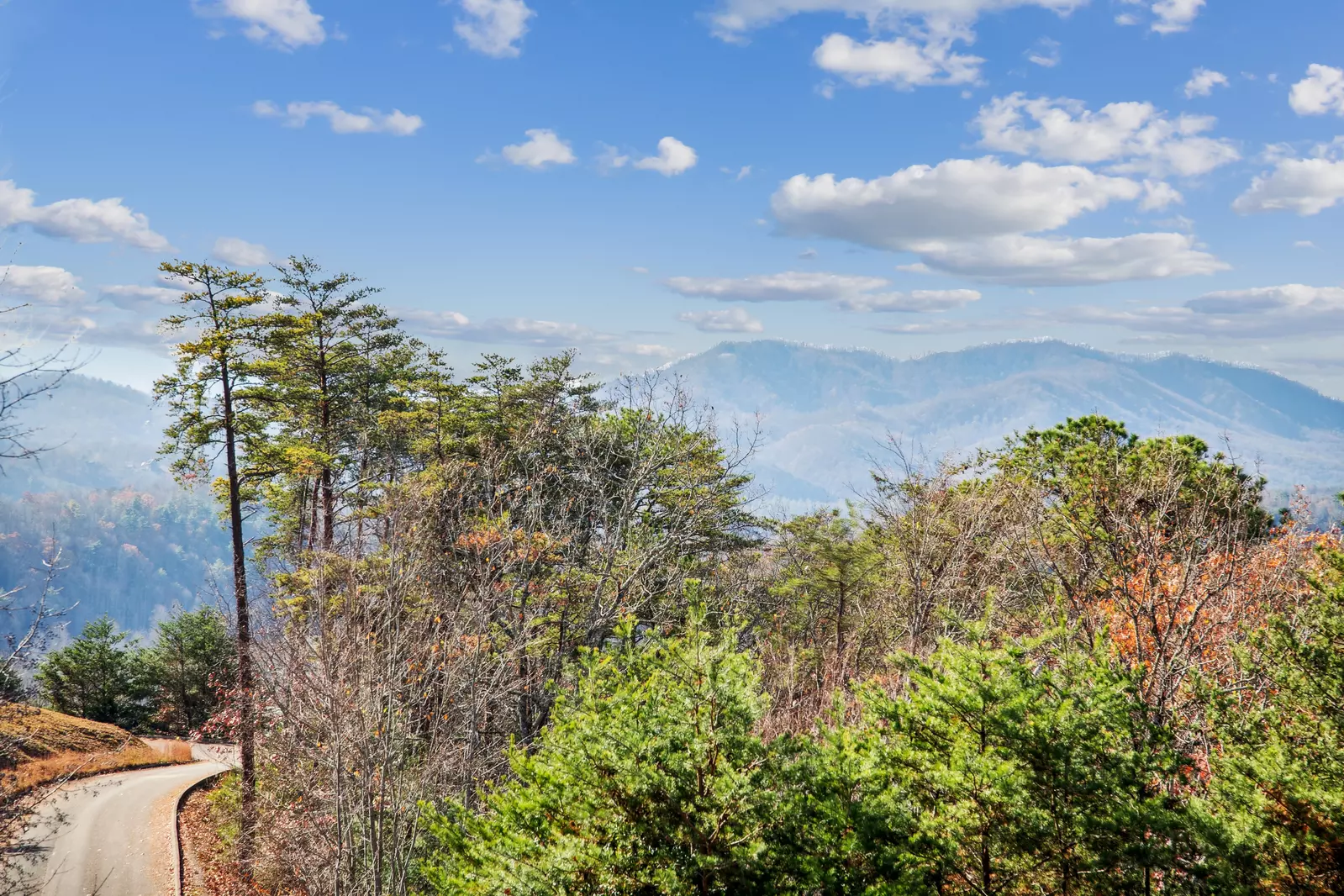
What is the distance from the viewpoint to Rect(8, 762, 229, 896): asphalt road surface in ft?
56.9

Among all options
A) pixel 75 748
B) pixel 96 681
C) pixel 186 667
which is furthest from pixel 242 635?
pixel 96 681

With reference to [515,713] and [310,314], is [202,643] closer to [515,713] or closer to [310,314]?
[310,314]

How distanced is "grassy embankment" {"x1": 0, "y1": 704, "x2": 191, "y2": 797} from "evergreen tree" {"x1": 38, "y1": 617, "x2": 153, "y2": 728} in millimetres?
4566

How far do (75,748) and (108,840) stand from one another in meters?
8.17

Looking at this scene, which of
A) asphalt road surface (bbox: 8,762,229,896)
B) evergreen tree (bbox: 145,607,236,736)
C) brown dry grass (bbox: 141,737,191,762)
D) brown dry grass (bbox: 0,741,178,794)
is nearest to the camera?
asphalt road surface (bbox: 8,762,229,896)

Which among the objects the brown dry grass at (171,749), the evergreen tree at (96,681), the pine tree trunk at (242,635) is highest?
the pine tree trunk at (242,635)

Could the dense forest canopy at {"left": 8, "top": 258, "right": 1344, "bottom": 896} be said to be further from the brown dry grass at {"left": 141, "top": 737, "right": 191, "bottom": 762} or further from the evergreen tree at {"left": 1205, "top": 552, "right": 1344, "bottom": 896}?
the brown dry grass at {"left": 141, "top": 737, "right": 191, "bottom": 762}

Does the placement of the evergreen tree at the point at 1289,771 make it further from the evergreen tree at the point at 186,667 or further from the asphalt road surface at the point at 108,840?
Answer: the evergreen tree at the point at 186,667

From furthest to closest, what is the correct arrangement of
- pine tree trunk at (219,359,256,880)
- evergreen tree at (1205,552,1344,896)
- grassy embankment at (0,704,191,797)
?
grassy embankment at (0,704,191,797), pine tree trunk at (219,359,256,880), evergreen tree at (1205,552,1344,896)

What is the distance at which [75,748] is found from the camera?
84.6 ft

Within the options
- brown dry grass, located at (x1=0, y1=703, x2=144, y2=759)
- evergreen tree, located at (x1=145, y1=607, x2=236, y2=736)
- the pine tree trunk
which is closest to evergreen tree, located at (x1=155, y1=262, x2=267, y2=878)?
the pine tree trunk

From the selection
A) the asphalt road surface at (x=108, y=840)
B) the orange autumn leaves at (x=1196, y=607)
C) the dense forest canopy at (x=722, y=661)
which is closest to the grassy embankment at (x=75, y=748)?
the asphalt road surface at (x=108, y=840)

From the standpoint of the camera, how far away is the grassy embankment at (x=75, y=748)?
22.5 meters

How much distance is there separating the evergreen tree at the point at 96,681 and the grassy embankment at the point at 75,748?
4566 mm
